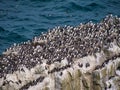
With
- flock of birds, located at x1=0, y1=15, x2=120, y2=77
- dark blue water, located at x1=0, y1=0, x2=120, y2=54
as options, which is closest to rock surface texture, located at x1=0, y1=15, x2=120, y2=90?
flock of birds, located at x1=0, y1=15, x2=120, y2=77

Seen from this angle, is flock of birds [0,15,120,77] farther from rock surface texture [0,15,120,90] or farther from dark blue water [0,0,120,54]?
dark blue water [0,0,120,54]

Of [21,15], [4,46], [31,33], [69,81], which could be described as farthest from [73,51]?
[21,15]

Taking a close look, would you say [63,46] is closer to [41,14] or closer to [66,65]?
[66,65]

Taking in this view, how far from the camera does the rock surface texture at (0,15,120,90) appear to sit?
30109 millimetres

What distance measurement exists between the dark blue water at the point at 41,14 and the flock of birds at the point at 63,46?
17930 mm

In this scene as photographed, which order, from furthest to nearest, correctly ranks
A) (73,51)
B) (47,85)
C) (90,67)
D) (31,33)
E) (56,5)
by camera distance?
(56,5) < (31,33) < (73,51) < (90,67) < (47,85)

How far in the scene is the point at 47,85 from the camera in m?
29.6

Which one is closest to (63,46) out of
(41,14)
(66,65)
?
(66,65)

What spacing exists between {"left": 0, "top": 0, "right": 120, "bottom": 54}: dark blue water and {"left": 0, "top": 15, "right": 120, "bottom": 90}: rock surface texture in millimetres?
21069

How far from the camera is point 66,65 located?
31.4 meters

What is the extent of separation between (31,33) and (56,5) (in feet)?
54.2

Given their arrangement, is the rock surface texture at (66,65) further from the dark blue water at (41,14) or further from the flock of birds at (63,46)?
the dark blue water at (41,14)

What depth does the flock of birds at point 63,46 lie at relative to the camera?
32.7 m

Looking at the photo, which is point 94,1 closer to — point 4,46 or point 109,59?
point 4,46
